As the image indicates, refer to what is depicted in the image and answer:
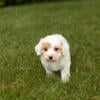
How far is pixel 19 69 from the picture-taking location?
6504 millimetres

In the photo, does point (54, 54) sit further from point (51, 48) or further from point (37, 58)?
point (37, 58)

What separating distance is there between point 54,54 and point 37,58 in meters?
1.72

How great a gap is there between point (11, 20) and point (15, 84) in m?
6.13

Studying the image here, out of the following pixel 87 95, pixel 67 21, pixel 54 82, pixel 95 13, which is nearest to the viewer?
pixel 87 95

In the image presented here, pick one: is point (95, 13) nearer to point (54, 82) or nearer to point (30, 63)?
point (30, 63)

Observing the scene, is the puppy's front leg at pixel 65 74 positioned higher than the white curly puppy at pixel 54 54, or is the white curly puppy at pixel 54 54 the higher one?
the white curly puppy at pixel 54 54

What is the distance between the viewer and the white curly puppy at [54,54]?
214 inches

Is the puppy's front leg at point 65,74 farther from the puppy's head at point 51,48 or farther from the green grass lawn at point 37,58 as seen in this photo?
the puppy's head at point 51,48

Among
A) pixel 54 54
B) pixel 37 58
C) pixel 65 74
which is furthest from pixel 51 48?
pixel 37 58

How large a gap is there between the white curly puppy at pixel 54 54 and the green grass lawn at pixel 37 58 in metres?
0.15

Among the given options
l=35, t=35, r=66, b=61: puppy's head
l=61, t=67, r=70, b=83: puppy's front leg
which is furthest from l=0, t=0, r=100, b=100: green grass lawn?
l=35, t=35, r=66, b=61: puppy's head

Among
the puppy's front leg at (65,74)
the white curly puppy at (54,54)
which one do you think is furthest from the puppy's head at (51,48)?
the puppy's front leg at (65,74)

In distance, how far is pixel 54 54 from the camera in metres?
5.41

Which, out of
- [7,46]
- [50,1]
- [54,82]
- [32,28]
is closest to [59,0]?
[50,1]
